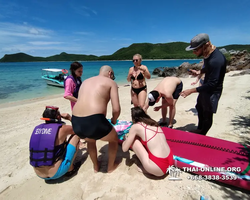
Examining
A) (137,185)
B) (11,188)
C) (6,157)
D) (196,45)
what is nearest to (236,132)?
(196,45)

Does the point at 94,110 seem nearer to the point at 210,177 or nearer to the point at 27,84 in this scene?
the point at 210,177

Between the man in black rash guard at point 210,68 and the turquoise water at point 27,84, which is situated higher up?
the man in black rash guard at point 210,68

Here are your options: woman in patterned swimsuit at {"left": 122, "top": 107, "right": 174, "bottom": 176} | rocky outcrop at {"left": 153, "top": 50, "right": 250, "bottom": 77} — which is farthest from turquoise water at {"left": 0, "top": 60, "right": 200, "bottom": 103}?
woman in patterned swimsuit at {"left": 122, "top": 107, "right": 174, "bottom": 176}

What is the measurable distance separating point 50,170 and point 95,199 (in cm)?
79

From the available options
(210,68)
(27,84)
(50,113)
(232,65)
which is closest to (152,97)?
(210,68)

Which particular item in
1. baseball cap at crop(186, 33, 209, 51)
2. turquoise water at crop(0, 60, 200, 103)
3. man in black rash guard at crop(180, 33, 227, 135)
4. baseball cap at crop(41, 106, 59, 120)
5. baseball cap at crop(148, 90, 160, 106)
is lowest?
turquoise water at crop(0, 60, 200, 103)

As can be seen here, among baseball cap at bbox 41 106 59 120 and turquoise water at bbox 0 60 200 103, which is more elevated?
baseball cap at bbox 41 106 59 120

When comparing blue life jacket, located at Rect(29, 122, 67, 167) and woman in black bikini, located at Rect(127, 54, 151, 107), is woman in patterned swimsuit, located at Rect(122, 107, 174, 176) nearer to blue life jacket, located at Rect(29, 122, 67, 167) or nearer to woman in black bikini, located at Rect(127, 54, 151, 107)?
blue life jacket, located at Rect(29, 122, 67, 167)

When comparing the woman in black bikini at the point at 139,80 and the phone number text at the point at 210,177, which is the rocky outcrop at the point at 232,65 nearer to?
the woman in black bikini at the point at 139,80

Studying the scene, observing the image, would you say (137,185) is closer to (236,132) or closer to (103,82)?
(103,82)

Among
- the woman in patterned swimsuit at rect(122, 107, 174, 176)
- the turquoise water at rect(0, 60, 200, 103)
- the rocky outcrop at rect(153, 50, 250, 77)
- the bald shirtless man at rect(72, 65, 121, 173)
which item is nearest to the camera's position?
the bald shirtless man at rect(72, 65, 121, 173)

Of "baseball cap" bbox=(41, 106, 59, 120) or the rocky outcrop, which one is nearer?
"baseball cap" bbox=(41, 106, 59, 120)

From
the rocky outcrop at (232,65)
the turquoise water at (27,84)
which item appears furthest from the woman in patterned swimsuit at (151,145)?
the rocky outcrop at (232,65)

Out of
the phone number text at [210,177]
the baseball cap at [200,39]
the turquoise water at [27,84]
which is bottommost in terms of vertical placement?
the turquoise water at [27,84]
